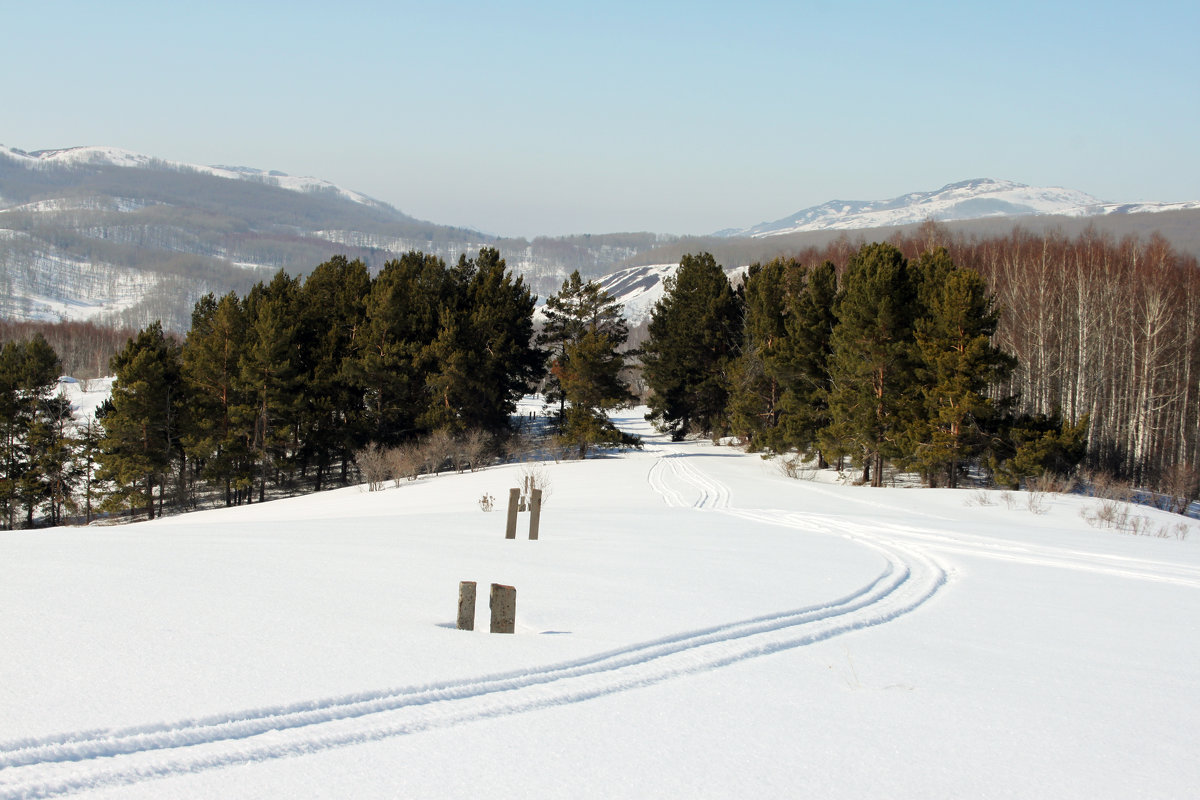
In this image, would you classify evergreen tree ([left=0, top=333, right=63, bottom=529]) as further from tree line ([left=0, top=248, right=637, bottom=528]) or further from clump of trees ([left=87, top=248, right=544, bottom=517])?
clump of trees ([left=87, top=248, right=544, bottom=517])

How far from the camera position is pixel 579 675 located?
18.9ft

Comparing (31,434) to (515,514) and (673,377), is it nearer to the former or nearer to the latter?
(515,514)

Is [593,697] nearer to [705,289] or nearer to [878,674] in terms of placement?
[878,674]

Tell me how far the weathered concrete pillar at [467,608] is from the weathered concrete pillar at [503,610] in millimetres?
179

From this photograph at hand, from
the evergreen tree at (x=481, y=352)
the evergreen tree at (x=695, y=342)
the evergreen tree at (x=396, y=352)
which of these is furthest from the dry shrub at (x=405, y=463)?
the evergreen tree at (x=695, y=342)

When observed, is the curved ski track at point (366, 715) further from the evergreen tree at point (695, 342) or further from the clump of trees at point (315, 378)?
the evergreen tree at point (695, 342)

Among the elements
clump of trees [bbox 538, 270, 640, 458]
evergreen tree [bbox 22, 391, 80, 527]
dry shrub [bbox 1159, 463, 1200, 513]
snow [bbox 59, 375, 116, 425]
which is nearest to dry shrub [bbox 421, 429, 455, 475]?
clump of trees [bbox 538, 270, 640, 458]

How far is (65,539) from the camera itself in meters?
10.9

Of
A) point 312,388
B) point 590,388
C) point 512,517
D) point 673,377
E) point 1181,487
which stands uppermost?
point 673,377

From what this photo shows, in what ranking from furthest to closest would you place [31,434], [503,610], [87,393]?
[87,393]
[31,434]
[503,610]

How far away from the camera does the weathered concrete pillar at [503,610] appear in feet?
22.0

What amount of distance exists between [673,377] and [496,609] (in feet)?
136

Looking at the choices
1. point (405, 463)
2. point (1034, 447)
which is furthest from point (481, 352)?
point (1034, 447)

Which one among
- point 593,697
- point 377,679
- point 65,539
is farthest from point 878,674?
point 65,539
